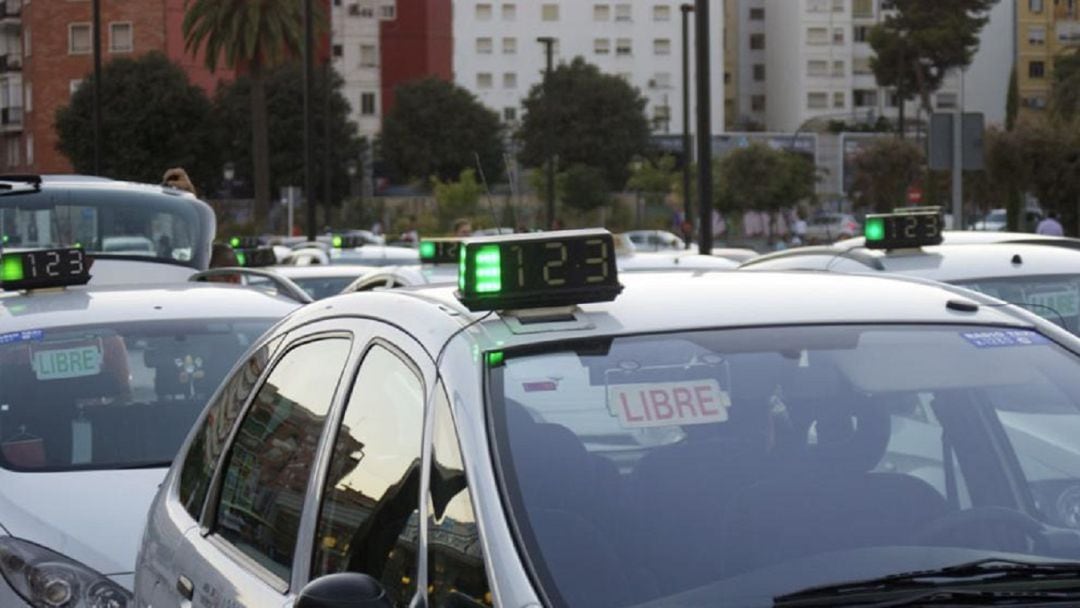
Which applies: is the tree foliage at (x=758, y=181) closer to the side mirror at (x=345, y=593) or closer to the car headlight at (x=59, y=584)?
the car headlight at (x=59, y=584)

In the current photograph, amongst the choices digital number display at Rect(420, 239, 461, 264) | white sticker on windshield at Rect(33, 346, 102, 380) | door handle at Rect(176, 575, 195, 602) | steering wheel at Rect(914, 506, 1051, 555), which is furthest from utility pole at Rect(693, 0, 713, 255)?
steering wheel at Rect(914, 506, 1051, 555)

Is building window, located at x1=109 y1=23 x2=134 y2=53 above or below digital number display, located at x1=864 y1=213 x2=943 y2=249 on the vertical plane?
above

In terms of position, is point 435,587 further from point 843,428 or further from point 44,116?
point 44,116

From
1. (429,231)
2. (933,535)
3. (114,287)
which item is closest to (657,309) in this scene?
(933,535)

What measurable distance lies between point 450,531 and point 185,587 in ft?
4.72

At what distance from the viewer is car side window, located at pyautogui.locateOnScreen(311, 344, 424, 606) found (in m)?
3.87

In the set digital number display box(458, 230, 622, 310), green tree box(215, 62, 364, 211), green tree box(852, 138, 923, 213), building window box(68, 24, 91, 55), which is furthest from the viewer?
building window box(68, 24, 91, 55)

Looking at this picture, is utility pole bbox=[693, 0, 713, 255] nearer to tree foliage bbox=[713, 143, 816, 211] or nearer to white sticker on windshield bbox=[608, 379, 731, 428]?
white sticker on windshield bbox=[608, 379, 731, 428]

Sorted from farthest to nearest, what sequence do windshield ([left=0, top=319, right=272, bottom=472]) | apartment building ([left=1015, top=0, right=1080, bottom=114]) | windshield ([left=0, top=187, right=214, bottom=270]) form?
apartment building ([left=1015, top=0, right=1080, bottom=114]) < windshield ([left=0, top=187, right=214, bottom=270]) < windshield ([left=0, top=319, right=272, bottom=472])

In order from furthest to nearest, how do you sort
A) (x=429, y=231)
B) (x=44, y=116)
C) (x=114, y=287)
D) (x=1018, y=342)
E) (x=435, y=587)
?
1. (x=44, y=116)
2. (x=429, y=231)
3. (x=114, y=287)
4. (x=1018, y=342)
5. (x=435, y=587)

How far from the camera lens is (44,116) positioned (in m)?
97.4

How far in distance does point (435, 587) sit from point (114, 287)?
557 centimetres

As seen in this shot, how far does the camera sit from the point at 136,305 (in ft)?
27.8

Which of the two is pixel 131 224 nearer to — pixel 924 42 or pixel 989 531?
pixel 989 531
